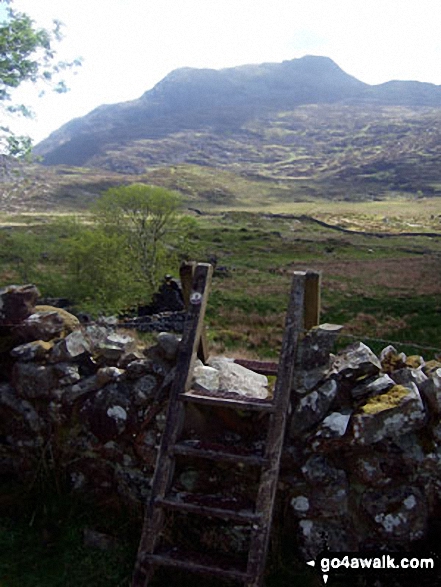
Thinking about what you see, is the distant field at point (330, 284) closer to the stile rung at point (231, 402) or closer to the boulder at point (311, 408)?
the boulder at point (311, 408)

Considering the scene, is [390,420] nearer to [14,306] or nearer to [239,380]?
[239,380]

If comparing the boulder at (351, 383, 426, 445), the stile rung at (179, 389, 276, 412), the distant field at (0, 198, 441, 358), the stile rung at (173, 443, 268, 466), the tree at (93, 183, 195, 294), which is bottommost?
the distant field at (0, 198, 441, 358)

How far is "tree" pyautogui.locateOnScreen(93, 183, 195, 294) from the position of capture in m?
36.1

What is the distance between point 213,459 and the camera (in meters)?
5.34

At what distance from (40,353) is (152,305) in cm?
2007

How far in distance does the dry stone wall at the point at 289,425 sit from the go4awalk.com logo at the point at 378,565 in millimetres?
94

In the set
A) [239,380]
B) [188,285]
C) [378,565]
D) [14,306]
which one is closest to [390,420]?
[378,565]

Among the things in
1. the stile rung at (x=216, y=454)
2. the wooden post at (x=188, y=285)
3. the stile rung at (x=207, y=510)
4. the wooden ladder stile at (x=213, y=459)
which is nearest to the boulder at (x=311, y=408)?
the wooden ladder stile at (x=213, y=459)

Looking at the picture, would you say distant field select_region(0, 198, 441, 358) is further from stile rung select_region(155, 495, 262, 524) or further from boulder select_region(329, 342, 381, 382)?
stile rung select_region(155, 495, 262, 524)

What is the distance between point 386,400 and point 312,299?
1.87m

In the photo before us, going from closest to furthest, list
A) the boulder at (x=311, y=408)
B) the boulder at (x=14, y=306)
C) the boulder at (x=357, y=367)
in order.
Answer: the boulder at (x=311, y=408)
the boulder at (x=357, y=367)
the boulder at (x=14, y=306)

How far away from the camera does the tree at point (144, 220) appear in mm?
36062

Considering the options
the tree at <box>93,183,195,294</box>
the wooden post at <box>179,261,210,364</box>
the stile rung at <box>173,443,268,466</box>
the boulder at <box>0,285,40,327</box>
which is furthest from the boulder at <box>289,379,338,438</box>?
the tree at <box>93,183,195,294</box>

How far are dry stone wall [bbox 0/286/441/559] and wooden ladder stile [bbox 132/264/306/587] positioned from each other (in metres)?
0.47
